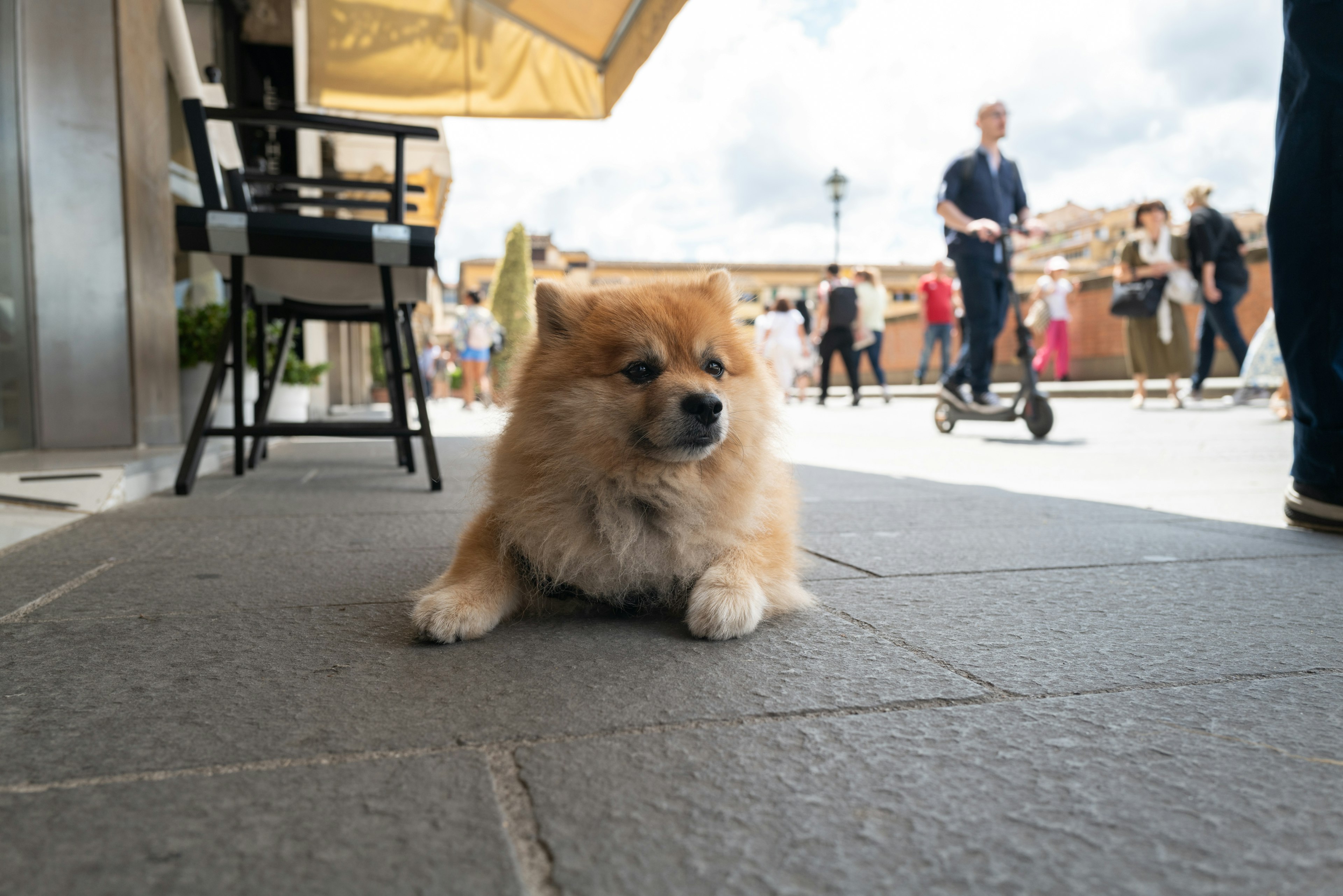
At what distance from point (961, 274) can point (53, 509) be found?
639 cm

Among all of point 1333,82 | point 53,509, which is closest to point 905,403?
point 1333,82

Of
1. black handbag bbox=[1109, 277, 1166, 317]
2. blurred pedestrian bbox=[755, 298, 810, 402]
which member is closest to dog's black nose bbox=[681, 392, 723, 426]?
black handbag bbox=[1109, 277, 1166, 317]

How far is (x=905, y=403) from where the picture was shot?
14.7 metres

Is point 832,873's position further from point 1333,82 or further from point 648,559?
point 1333,82

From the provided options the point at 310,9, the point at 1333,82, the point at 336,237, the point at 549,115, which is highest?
the point at 310,9

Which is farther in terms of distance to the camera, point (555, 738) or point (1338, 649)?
point (1338, 649)

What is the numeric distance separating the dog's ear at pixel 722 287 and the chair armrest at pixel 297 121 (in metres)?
2.20

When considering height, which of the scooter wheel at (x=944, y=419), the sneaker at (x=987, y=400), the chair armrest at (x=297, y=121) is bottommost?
the scooter wheel at (x=944, y=419)

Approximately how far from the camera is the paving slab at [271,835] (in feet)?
2.89

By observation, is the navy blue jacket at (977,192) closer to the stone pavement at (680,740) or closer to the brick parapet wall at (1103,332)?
the stone pavement at (680,740)

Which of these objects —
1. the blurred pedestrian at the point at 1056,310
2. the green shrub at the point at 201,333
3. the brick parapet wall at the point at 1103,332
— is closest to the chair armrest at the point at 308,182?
the green shrub at the point at 201,333

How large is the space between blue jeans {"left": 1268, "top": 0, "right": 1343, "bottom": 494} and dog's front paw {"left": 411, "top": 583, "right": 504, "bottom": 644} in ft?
9.26

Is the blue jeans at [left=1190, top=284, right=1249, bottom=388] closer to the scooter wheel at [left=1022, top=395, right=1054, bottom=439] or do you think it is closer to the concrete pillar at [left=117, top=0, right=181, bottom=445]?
the scooter wheel at [left=1022, top=395, right=1054, bottom=439]

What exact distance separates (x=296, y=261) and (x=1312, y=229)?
402 centimetres
